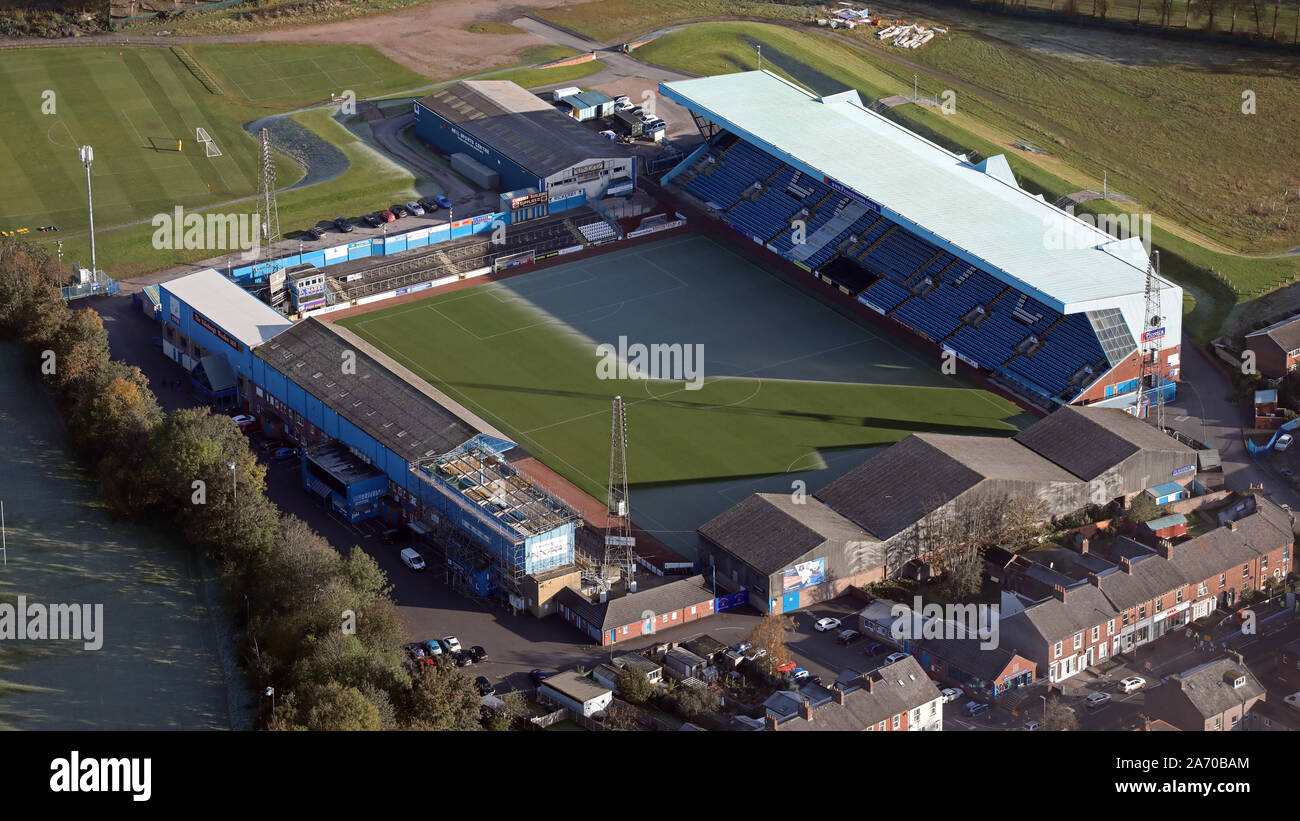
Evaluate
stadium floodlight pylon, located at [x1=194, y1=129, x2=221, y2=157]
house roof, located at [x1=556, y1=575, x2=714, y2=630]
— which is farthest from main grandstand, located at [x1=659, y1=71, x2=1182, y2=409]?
stadium floodlight pylon, located at [x1=194, y1=129, x2=221, y2=157]

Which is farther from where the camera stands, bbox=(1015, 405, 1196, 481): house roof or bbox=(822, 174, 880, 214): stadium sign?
bbox=(822, 174, 880, 214): stadium sign

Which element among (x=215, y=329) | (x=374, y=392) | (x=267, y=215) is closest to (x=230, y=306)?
(x=215, y=329)

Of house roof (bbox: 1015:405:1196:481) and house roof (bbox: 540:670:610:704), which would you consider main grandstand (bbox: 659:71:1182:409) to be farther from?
house roof (bbox: 540:670:610:704)

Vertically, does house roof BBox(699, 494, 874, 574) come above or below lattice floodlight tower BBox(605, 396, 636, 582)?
above

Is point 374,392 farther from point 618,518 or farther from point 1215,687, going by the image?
point 1215,687

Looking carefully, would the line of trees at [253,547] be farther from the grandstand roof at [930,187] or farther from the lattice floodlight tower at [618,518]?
the grandstand roof at [930,187]

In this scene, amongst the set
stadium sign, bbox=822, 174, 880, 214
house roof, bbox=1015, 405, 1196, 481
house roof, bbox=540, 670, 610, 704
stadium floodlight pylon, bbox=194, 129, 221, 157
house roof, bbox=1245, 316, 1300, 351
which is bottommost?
house roof, bbox=540, 670, 610, 704

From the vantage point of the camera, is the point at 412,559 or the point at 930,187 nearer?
the point at 412,559
